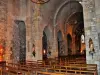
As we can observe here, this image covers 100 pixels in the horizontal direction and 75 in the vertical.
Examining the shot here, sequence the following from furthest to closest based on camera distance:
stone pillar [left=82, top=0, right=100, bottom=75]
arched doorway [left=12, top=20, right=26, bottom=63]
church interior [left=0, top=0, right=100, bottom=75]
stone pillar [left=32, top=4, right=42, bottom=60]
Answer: arched doorway [left=12, top=20, right=26, bottom=63], stone pillar [left=32, top=4, right=42, bottom=60], church interior [left=0, top=0, right=100, bottom=75], stone pillar [left=82, top=0, right=100, bottom=75]

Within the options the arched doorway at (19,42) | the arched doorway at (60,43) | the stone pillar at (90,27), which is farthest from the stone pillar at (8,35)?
the stone pillar at (90,27)

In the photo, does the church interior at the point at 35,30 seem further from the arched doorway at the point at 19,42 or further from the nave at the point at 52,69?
the nave at the point at 52,69

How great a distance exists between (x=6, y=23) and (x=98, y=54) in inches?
441

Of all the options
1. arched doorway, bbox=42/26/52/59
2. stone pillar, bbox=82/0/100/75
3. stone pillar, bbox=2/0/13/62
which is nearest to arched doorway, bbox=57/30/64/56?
arched doorway, bbox=42/26/52/59

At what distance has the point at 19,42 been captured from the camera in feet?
64.8

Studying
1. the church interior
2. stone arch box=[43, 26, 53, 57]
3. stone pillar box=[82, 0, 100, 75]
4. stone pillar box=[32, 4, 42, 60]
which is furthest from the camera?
stone arch box=[43, 26, 53, 57]

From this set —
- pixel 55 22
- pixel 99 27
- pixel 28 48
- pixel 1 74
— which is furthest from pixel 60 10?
pixel 1 74

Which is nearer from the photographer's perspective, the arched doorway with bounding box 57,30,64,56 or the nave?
the nave

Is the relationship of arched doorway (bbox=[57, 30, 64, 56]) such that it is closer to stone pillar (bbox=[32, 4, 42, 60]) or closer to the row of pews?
stone pillar (bbox=[32, 4, 42, 60])

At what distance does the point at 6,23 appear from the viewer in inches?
713

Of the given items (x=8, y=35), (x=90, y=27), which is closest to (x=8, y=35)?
(x=8, y=35)

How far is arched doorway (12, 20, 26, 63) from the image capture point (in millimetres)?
19062

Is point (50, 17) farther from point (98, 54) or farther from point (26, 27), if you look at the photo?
point (98, 54)

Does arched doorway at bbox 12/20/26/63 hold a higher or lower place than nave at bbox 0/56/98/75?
higher
